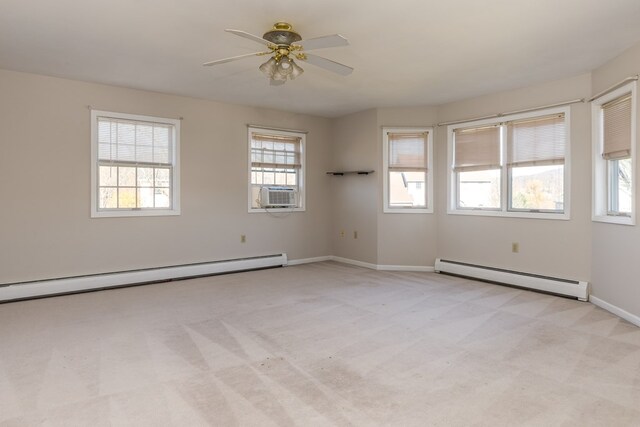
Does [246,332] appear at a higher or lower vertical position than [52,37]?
lower

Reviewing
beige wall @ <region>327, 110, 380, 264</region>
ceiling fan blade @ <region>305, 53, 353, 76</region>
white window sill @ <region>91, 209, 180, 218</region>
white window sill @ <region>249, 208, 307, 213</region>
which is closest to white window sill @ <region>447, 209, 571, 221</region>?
Result: beige wall @ <region>327, 110, 380, 264</region>

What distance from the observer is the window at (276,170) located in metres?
6.21

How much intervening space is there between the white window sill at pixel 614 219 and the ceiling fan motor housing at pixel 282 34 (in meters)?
3.47

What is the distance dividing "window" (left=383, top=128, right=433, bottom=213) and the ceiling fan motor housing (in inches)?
124

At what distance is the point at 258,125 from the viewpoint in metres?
6.16

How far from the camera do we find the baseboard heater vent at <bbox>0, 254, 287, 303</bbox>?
4359 mm

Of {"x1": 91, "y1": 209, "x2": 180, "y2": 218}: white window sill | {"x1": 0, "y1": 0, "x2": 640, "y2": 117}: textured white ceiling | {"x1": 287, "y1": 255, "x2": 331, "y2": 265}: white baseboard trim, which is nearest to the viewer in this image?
{"x1": 0, "y1": 0, "x2": 640, "y2": 117}: textured white ceiling

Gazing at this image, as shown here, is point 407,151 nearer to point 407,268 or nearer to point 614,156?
point 407,268

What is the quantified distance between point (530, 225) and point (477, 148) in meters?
1.31

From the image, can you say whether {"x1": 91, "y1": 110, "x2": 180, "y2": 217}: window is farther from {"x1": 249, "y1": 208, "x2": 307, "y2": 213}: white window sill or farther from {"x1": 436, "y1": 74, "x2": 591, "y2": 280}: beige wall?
{"x1": 436, "y1": 74, "x2": 591, "y2": 280}: beige wall


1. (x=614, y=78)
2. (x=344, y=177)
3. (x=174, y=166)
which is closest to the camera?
(x=614, y=78)

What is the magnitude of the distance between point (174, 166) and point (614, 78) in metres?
5.29

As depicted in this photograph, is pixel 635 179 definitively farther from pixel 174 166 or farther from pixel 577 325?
pixel 174 166

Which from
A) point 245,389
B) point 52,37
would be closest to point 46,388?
point 245,389
